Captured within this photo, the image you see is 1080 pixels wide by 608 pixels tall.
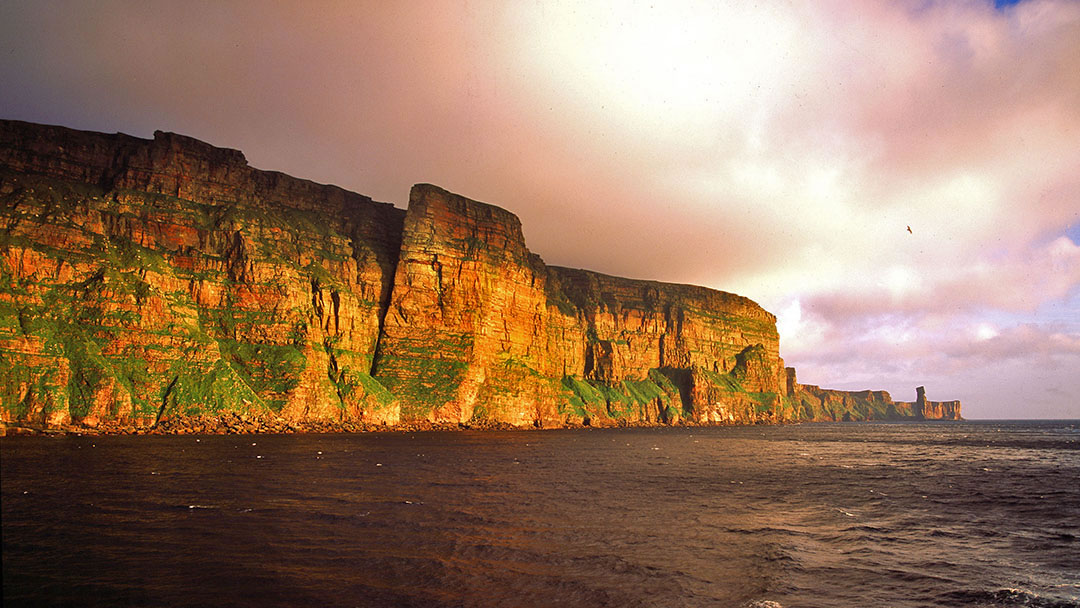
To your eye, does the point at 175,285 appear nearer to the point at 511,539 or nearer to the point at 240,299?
the point at 240,299

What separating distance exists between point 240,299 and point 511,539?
103880 millimetres

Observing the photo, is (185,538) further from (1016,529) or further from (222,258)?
(222,258)

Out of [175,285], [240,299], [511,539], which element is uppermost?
[175,285]

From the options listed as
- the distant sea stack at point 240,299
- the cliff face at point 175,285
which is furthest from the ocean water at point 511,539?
the distant sea stack at point 240,299

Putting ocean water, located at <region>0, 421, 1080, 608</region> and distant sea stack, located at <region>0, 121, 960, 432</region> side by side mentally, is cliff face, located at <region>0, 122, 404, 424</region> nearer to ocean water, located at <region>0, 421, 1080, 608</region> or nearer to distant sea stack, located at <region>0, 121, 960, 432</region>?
distant sea stack, located at <region>0, 121, 960, 432</region>

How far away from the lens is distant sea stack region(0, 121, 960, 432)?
3118 inches

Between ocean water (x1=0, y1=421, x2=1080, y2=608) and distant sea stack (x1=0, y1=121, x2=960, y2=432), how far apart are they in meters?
45.6

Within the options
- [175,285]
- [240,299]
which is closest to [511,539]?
[175,285]

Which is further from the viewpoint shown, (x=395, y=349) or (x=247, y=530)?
(x=395, y=349)

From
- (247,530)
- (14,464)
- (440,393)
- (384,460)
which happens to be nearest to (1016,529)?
(247,530)

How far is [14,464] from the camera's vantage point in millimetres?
38906

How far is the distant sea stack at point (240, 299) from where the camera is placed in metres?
79.2

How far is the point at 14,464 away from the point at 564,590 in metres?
43.5

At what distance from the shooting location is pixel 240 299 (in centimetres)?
10875
